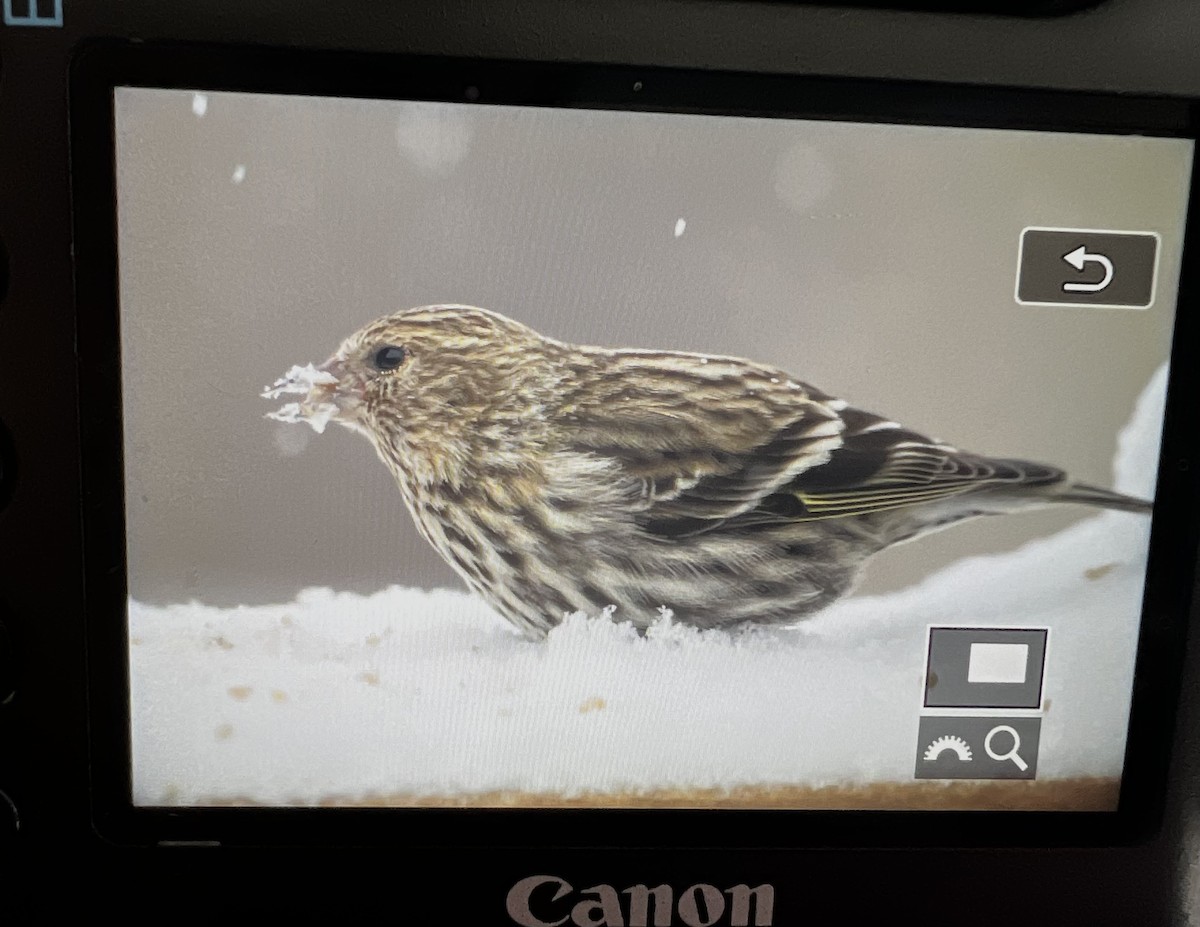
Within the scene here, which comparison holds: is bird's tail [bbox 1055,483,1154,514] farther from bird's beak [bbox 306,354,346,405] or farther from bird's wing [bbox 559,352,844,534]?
bird's beak [bbox 306,354,346,405]

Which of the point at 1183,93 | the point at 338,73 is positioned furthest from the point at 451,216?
the point at 1183,93

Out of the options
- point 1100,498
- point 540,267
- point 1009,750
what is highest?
point 540,267

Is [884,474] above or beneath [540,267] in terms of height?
beneath

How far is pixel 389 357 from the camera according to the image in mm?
566

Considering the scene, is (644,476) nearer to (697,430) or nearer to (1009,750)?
(697,430)

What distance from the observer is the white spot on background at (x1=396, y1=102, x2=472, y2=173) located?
1.75 feet

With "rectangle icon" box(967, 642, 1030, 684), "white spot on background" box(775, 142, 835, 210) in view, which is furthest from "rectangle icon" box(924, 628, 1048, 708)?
"white spot on background" box(775, 142, 835, 210)

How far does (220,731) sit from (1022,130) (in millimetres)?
618

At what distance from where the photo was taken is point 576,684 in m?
0.59

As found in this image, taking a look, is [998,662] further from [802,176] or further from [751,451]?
[802,176]

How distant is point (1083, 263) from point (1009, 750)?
0.32 metres

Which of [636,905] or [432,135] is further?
[636,905]

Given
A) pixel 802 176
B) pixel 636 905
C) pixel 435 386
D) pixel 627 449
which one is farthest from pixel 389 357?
pixel 636 905

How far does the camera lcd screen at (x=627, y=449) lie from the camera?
54 centimetres
